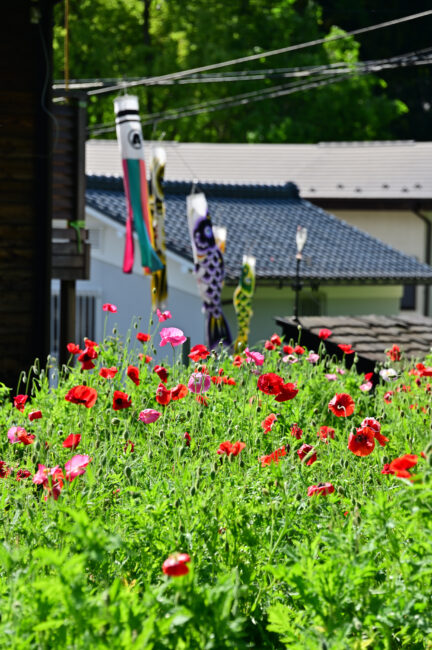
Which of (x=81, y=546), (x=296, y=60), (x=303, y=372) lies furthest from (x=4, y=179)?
(x=296, y=60)

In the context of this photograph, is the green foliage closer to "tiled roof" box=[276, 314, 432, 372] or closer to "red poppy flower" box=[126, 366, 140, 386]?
"tiled roof" box=[276, 314, 432, 372]

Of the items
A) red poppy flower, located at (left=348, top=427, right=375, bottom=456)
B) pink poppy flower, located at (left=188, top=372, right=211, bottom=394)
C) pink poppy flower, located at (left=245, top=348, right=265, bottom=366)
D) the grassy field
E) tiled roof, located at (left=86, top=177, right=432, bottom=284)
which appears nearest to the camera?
the grassy field

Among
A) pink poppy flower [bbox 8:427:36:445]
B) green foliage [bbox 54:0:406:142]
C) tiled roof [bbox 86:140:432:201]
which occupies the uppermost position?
green foliage [bbox 54:0:406:142]

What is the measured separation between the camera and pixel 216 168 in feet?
99.2

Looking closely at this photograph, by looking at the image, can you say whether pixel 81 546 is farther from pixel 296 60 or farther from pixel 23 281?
pixel 296 60

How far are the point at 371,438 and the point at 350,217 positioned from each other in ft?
83.9

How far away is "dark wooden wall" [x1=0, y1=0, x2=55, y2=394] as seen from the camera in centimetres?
864

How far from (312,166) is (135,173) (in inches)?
729

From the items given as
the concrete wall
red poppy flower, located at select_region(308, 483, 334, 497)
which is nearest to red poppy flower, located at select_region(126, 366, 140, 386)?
red poppy flower, located at select_region(308, 483, 334, 497)

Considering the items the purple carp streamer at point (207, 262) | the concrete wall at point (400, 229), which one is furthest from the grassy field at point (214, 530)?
the concrete wall at point (400, 229)

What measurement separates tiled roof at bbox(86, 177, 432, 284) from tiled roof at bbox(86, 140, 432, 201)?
2633 millimetres

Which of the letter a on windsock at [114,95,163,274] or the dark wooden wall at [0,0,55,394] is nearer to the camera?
the dark wooden wall at [0,0,55,394]

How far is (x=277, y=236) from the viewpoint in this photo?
76.7ft

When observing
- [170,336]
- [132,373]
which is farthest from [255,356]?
[132,373]
